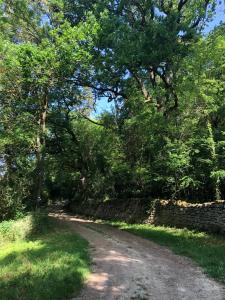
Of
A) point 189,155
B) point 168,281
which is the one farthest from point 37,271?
point 189,155

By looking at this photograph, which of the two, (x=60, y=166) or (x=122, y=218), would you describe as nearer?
(x=122, y=218)

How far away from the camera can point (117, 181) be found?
33.3 m

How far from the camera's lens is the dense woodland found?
73.6 ft

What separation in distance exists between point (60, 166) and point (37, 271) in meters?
34.3

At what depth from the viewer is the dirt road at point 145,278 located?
8.88 m

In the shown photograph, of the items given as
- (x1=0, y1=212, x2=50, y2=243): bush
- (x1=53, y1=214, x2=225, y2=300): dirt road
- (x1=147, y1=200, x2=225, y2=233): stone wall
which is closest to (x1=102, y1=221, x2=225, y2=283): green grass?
(x1=53, y1=214, x2=225, y2=300): dirt road

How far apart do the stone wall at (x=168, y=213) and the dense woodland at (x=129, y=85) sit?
1051 millimetres

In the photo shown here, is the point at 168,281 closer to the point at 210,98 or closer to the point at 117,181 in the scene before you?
the point at 210,98

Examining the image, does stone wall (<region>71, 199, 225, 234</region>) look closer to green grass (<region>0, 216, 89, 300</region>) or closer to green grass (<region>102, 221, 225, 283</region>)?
green grass (<region>102, 221, 225, 283</region>)

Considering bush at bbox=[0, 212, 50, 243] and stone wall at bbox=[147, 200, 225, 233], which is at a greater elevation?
stone wall at bbox=[147, 200, 225, 233]

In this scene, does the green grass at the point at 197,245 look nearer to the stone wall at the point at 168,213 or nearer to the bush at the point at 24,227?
the stone wall at the point at 168,213

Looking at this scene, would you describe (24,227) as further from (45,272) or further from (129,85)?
(129,85)

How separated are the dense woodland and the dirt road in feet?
25.6

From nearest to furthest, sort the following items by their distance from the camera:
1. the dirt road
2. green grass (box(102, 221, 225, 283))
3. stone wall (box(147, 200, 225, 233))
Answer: the dirt road, green grass (box(102, 221, 225, 283)), stone wall (box(147, 200, 225, 233))
